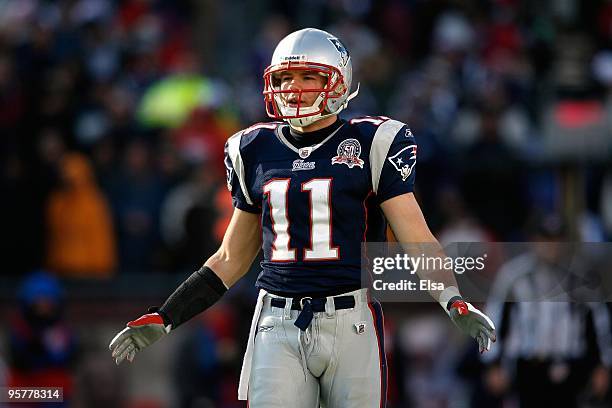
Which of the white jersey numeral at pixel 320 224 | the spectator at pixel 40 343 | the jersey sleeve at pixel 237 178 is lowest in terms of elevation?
the spectator at pixel 40 343

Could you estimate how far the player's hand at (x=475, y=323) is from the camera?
4.90 meters

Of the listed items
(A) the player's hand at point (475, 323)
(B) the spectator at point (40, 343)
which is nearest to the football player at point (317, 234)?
(A) the player's hand at point (475, 323)

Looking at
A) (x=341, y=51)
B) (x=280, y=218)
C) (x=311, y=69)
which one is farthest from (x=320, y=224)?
(x=341, y=51)

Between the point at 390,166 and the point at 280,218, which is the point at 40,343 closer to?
the point at 280,218

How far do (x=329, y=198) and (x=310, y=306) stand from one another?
41 cm

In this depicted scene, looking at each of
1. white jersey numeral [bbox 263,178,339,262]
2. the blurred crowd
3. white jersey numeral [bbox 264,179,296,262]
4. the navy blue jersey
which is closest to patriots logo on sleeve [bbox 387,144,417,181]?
the navy blue jersey

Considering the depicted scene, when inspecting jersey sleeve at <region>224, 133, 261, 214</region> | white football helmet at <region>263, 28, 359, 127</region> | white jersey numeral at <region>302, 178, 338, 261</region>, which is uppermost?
white football helmet at <region>263, 28, 359, 127</region>

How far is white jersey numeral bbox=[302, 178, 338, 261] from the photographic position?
5129 millimetres

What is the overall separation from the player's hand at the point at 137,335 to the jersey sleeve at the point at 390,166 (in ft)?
3.24

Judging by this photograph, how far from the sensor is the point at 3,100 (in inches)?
455

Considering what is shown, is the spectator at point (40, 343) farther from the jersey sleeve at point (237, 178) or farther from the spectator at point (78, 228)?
the jersey sleeve at point (237, 178)

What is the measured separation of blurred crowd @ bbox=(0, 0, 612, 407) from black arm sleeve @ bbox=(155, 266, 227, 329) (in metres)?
3.93

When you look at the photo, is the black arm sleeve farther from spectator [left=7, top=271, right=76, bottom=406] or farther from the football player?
spectator [left=7, top=271, right=76, bottom=406]

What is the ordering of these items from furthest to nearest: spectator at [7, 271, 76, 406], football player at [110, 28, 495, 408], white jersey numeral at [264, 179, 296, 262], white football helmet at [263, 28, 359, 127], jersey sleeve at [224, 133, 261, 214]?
spectator at [7, 271, 76, 406] → jersey sleeve at [224, 133, 261, 214] → white football helmet at [263, 28, 359, 127] → white jersey numeral at [264, 179, 296, 262] → football player at [110, 28, 495, 408]
